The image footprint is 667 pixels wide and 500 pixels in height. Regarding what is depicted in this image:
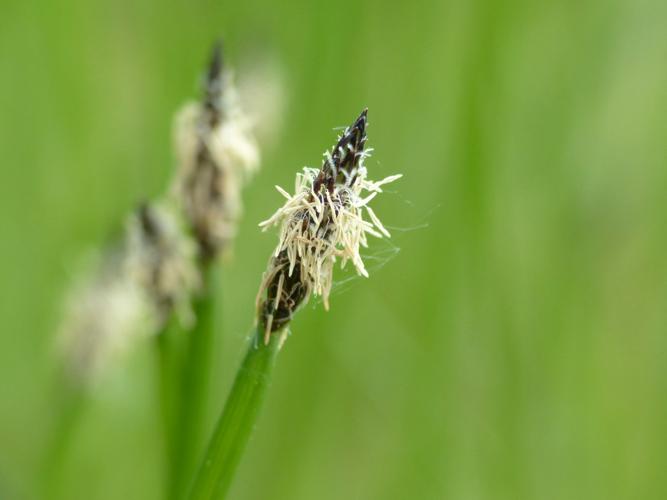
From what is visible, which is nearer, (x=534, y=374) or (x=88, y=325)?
(x=88, y=325)

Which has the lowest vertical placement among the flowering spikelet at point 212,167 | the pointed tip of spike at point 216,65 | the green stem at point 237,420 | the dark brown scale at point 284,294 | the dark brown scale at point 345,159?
the green stem at point 237,420

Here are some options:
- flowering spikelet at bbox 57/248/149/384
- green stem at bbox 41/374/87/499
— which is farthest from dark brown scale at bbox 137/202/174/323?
green stem at bbox 41/374/87/499

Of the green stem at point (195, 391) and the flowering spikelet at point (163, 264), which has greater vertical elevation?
the flowering spikelet at point (163, 264)

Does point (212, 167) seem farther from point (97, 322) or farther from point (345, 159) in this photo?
point (97, 322)

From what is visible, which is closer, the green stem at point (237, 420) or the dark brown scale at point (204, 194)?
the green stem at point (237, 420)

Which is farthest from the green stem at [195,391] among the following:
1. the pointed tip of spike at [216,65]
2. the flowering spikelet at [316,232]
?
the flowering spikelet at [316,232]

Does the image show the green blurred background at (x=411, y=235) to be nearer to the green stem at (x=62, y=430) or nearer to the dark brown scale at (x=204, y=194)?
the green stem at (x=62, y=430)

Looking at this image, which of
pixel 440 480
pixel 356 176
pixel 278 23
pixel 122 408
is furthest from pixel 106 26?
pixel 356 176

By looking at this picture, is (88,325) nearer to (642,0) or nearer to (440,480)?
(440,480)
